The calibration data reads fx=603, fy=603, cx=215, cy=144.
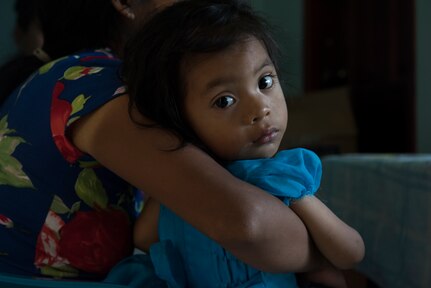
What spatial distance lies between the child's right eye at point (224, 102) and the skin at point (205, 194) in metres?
0.07

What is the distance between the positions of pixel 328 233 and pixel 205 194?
17 centimetres

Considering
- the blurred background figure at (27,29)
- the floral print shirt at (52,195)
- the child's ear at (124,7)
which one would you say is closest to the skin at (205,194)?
the floral print shirt at (52,195)

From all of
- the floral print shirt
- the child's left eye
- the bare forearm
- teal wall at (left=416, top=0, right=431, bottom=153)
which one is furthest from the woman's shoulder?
teal wall at (left=416, top=0, right=431, bottom=153)

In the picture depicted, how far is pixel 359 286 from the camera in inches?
51.4

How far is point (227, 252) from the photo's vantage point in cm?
73

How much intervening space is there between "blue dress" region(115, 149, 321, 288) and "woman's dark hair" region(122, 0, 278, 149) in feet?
0.33

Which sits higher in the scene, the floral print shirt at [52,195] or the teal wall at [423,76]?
the floral print shirt at [52,195]

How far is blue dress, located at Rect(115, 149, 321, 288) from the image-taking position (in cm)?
72

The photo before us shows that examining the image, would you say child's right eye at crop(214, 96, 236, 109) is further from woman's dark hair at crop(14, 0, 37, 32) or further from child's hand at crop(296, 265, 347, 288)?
woman's dark hair at crop(14, 0, 37, 32)

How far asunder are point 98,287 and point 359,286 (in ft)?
2.42

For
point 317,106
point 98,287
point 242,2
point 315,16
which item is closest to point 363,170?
point 242,2

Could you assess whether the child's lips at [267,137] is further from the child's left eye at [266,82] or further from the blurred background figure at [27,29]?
the blurred background figure at [27,29]

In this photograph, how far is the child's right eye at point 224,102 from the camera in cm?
74

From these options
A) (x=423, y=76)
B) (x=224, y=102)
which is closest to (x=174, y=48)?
(x=224, y=102)
